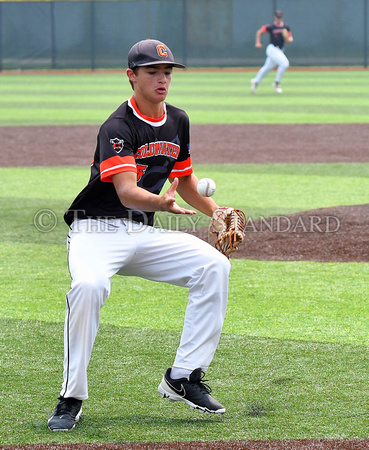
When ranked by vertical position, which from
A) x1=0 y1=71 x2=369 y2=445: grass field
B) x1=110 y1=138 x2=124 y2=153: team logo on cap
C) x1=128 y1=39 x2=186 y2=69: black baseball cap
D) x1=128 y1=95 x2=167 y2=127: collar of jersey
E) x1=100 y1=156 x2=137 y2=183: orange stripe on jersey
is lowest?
x1=0 y1=71 x2=369 y2=445: grass field

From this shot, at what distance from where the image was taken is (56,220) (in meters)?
8.32

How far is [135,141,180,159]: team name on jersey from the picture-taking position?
395 cm

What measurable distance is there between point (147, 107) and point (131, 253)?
0.75m

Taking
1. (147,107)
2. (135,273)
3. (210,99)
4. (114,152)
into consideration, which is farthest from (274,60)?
(114,152)

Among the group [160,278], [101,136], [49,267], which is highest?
[101,136]

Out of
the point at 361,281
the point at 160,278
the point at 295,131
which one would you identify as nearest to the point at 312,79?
the point at 295,131

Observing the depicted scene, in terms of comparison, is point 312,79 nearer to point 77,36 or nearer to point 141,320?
point 77,36

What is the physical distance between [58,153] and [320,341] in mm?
9521

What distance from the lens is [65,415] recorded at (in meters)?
3.48

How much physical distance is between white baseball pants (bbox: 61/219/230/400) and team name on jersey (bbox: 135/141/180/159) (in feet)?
1.14

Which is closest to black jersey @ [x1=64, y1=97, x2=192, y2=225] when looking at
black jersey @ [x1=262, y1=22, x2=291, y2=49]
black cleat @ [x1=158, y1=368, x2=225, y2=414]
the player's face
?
the player's face

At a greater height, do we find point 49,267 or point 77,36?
point 77,36

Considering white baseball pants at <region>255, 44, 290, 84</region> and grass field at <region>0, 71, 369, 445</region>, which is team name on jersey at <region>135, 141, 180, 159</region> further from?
white baseball pants at <region>255, 44, 290, 84</region>

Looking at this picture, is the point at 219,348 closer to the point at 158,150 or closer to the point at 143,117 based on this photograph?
the point at 158,150
